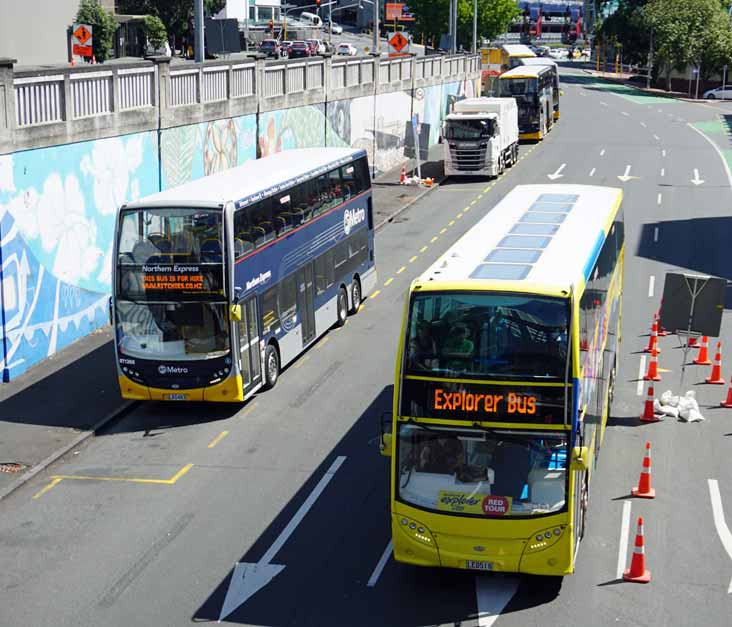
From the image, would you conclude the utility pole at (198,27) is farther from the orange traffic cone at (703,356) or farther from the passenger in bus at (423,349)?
the passenger in bus at (423,349)

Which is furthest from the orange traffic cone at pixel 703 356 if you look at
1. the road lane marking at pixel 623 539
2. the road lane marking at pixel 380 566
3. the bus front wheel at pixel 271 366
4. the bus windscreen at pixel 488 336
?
the bus windscreen at pixel 488 336

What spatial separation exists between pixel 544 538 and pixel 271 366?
426 inches

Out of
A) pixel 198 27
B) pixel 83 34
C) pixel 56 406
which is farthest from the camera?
pixel 83 34

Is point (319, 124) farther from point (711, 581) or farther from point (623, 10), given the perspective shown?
point (623, 10)

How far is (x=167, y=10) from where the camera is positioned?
10094 cm

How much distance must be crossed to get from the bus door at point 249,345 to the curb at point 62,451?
2.58 meters

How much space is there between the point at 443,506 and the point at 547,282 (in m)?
3.05

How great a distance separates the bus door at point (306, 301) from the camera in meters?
25.3

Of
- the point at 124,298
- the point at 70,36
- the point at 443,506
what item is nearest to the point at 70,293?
the point at 124,298

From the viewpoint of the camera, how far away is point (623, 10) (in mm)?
119375

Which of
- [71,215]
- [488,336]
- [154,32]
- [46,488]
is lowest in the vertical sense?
[46,488]

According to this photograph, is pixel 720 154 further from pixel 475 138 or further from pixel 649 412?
pixel 649 412

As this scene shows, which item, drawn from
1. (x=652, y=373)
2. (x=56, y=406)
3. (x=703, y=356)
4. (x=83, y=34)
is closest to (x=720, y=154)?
(x=83, y=34)

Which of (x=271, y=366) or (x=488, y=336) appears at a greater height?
(x=488, y=336)
